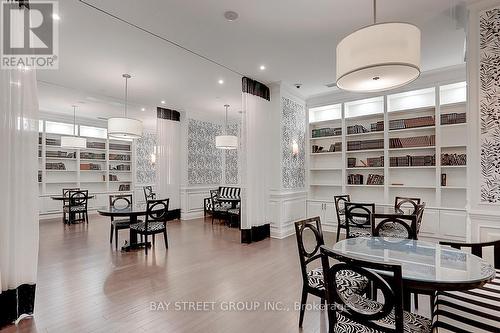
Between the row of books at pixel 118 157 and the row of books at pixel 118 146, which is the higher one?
the row of books at pixel 118 146

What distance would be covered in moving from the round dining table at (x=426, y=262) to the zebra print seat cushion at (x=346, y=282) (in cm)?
24

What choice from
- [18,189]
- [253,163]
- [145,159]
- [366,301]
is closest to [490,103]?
[366,301]

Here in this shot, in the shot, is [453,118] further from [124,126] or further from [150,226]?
[124,126]

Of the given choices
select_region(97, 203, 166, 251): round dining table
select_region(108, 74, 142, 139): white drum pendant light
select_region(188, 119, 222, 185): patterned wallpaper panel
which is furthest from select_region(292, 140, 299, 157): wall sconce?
select_region(188, 119, 222, 185): patterned wallpaper panel

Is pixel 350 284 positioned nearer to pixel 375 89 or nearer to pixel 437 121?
pixel 375 89

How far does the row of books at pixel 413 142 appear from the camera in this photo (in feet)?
17.2

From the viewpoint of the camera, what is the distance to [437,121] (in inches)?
202

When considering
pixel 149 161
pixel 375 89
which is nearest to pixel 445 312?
pixel 375 89

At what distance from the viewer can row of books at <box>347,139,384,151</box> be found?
230 inches

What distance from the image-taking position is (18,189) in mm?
2480

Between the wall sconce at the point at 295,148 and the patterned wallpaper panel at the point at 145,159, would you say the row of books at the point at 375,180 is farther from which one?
the patterned wallpaper panel at the point at 145,159

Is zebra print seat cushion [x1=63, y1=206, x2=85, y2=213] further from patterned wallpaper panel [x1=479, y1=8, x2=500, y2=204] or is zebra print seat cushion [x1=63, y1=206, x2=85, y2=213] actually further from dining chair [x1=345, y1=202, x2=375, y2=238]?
patterned wallpaper panel [x1=479, y1=8, x2=500, y2=204]

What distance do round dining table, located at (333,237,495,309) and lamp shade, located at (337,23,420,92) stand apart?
55.3 inches

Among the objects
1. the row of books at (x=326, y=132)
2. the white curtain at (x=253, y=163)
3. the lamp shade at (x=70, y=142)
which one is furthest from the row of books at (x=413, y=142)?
the lamp shade at (x=70, y=142)
